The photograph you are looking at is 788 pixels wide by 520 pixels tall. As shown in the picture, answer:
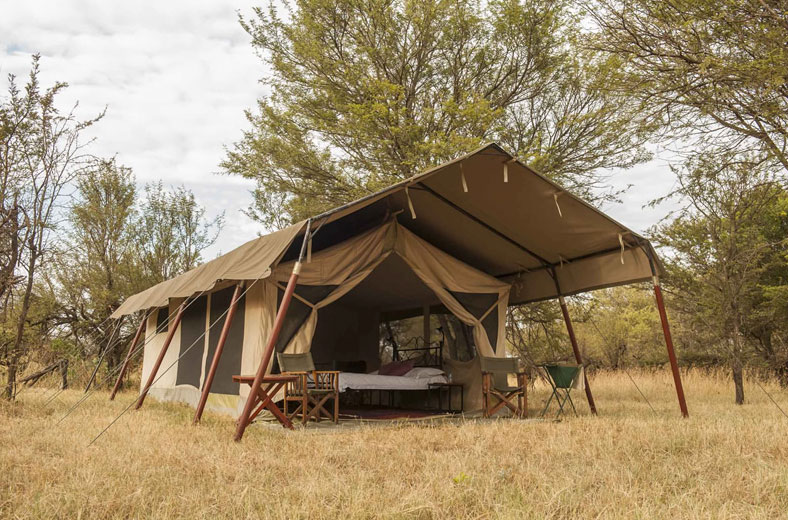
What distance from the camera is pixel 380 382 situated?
20.1ft

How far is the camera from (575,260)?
20.7 feet

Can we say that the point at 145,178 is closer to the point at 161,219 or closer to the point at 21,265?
the point at 161,219

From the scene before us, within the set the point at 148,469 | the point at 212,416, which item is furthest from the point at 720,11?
the point at 212,416

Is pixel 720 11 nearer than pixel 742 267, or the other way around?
pixel 720 11

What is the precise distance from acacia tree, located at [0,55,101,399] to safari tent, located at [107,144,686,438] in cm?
130

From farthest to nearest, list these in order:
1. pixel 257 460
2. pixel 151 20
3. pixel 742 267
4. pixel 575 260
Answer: pixel 742 267, pixel 575 260, pixel 151 20, pixel 257 460

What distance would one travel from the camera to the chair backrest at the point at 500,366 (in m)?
5.89

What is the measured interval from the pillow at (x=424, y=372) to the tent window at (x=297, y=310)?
61.4 inches

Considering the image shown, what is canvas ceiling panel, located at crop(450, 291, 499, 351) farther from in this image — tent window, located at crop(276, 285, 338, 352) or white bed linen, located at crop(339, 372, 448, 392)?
tent window, located at crop(276, 285, 338, 352)

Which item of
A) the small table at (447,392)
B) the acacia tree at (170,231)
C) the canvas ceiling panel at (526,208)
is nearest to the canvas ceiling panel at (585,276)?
the canvas ceiling panel at (526,208)

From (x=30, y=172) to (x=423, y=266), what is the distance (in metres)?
3.79

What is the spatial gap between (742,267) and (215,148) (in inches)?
331

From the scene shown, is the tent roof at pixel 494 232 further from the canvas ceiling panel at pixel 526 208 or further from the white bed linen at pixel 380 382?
the white bed linen at pixel 380 382

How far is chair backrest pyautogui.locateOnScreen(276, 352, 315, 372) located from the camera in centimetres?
515
